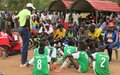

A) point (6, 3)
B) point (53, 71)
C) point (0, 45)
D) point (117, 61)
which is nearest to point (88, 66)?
point (53, 71)

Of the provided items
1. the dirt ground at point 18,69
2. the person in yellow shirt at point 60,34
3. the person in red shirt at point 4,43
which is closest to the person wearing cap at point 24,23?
the dirt ground at point 18,69

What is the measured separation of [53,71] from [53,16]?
14.1m

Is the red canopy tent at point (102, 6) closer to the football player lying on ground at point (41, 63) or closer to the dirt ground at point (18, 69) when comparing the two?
the dirt ground at point (18, 69)

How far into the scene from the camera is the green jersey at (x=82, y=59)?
6774mm

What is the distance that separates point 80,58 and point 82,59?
0.19 feet

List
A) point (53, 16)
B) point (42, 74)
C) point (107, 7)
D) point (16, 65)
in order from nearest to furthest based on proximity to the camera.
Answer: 1. point (42, 74)
2. point (16, 65)
3. point (107, 7)
4. point (53, 16)

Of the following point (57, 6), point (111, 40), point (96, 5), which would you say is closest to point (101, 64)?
point (111, 40)

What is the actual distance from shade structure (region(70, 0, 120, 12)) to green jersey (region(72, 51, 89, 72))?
452 inches

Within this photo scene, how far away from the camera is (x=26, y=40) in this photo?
7469 millimetres

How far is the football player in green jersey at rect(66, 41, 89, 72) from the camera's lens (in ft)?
22.2

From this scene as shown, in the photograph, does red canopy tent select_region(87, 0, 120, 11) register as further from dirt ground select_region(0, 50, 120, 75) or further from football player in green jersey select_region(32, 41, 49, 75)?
football player in green jersey select_region(32, 41, 49, 75)

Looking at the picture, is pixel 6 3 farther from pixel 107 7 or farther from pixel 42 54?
pixel 42 54

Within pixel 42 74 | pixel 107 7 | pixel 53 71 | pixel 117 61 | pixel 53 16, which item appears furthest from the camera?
pixel 53 16

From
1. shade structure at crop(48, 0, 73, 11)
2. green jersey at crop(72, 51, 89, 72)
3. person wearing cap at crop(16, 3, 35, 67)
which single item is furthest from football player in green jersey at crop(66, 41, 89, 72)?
shade structure at crop(48, 0, 73, 11)
